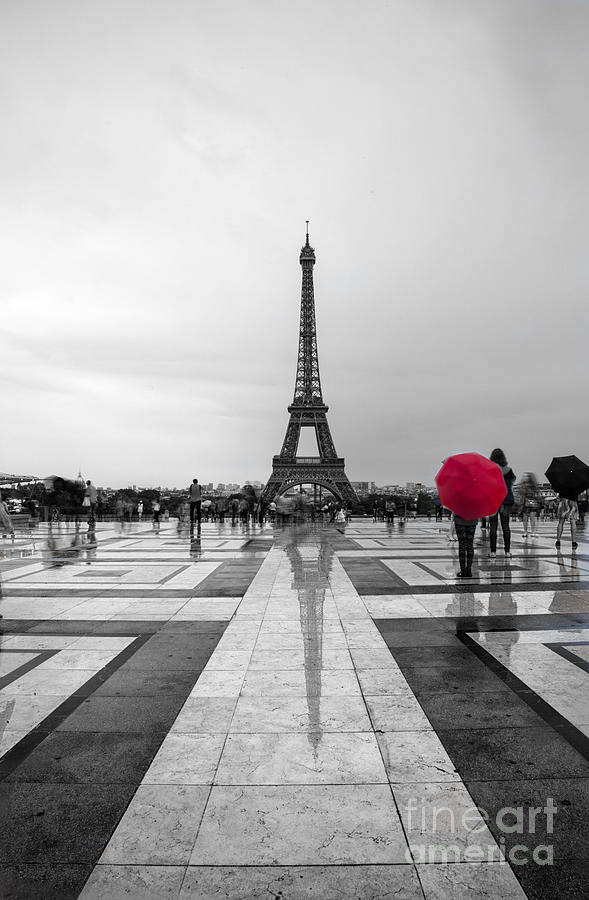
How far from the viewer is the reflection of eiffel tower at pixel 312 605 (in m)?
3.87

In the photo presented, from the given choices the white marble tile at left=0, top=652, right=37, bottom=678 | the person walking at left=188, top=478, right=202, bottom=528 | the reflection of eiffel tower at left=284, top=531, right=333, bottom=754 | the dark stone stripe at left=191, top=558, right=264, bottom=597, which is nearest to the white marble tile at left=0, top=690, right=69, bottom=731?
the white marble tile at left=0, top=652, right=37, bottom=678

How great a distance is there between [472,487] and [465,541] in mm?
1436

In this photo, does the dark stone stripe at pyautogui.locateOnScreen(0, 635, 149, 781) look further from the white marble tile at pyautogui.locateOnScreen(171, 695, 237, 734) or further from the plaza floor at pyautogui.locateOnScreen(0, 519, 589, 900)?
the white marble tile at pyautogui.locateOnScreen(171, 695, 237, 734)

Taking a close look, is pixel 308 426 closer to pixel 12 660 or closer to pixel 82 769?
pixel 12 660

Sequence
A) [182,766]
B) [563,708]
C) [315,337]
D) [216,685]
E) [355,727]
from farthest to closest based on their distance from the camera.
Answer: [315,337] < [216,685] < [563,708] < [355,727] < [182,766]

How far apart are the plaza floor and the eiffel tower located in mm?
54797

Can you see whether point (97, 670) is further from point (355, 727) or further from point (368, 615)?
point (368, 615)

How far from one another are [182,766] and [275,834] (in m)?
0.81

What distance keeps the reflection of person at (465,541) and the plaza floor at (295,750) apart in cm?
173

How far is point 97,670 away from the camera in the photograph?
4.72m

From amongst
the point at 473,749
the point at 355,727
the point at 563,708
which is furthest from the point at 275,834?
the point at 563,708

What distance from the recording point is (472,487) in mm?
7988

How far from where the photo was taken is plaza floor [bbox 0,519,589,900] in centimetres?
228
